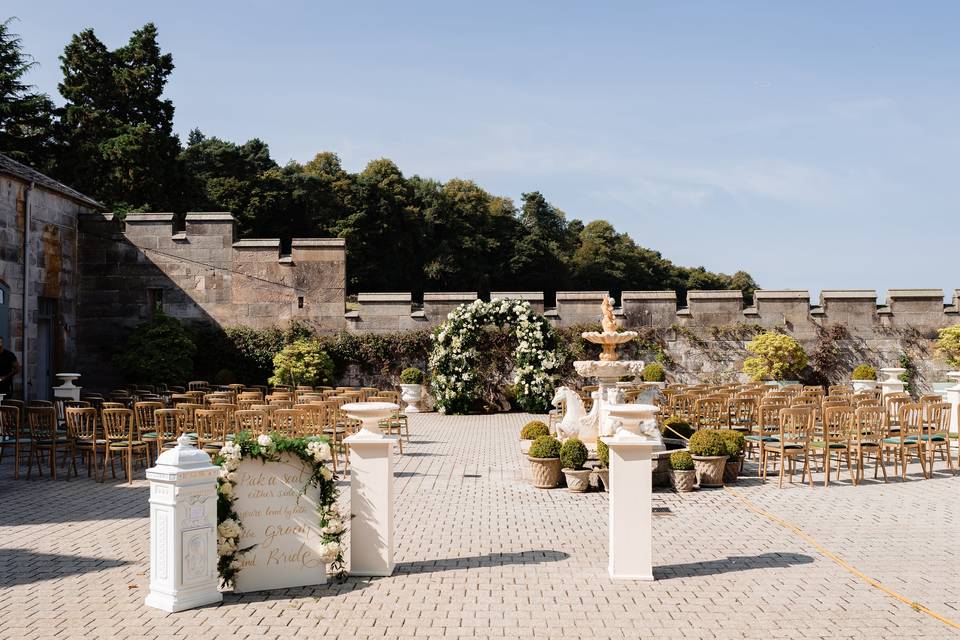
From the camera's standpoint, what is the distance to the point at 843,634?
5.58 meters

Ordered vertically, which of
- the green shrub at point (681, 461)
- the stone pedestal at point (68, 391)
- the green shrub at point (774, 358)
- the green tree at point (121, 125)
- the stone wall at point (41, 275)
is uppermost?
the green tree at point (121, 125)

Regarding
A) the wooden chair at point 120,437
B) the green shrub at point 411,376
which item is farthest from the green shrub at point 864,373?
the wooden chair at point 120,437

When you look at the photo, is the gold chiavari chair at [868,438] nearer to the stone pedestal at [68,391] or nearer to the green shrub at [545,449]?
the green shrub at [545,449]

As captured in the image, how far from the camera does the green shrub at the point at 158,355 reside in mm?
21328

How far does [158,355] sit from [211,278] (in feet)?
10.7

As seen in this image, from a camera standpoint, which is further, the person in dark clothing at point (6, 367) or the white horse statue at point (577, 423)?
the person in dark clothing at point (6, 367)

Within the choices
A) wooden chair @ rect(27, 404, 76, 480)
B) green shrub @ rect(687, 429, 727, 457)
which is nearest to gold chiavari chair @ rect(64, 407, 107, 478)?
wooden chair @ rect(27, 404, 76, 480)

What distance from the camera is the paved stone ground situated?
5.78 m

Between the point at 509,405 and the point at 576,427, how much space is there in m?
10.6

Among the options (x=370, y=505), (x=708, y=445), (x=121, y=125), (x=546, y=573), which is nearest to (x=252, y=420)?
(x=370, y=505)

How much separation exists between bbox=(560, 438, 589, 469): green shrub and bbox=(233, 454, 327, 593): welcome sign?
15.9 feet

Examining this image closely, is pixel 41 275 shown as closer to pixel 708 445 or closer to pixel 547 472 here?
pixel 547 472

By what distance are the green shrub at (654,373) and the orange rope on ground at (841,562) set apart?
1161 centimetres

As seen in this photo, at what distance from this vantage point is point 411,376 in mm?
22734
